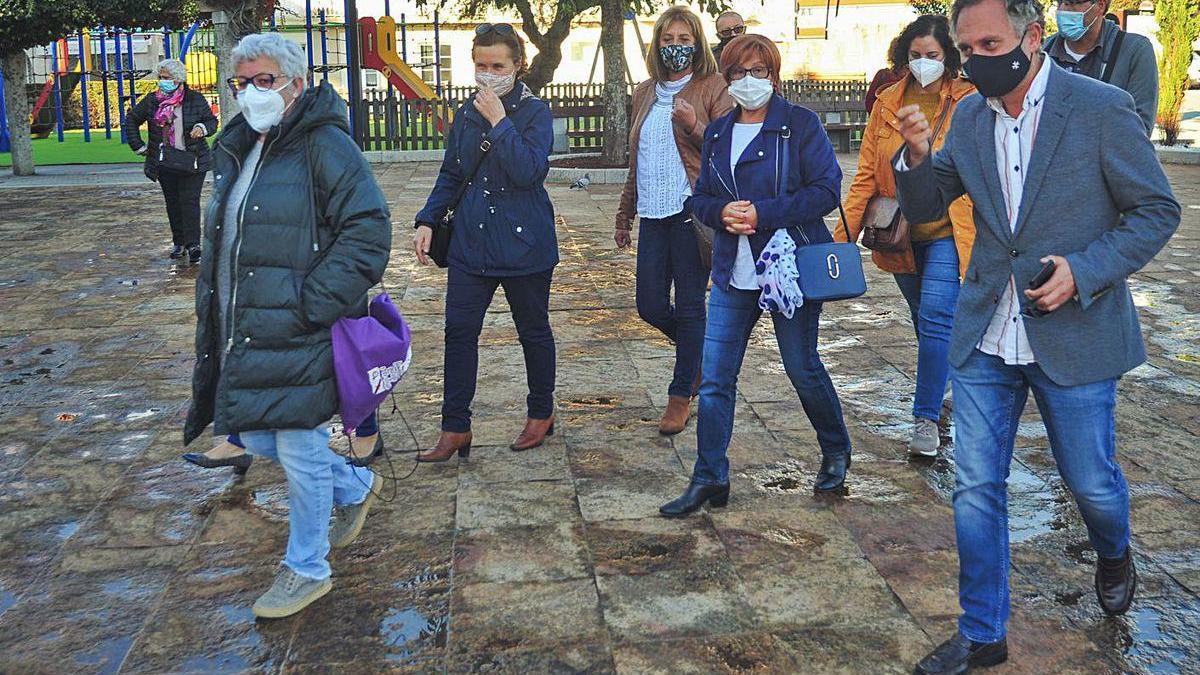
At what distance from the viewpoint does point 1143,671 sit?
3480mm

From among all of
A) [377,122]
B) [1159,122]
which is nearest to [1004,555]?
[377,122]

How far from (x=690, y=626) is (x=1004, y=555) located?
3.13 feet

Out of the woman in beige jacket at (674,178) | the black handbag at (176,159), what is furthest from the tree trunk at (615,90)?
the woman in beige jacket at (674,178)

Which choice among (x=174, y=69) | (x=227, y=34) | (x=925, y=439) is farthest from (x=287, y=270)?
(x=227, y=34)

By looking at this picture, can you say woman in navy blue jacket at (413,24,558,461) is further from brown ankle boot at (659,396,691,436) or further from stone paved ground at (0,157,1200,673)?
brown ankle boot at (659,396,691,436)

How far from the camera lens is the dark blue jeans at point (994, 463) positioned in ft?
11.2

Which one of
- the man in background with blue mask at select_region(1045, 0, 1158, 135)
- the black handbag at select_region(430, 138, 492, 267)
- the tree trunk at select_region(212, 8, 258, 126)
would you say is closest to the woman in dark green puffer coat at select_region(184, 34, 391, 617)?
the black handbag at select_region(430, 138, 492, 267)

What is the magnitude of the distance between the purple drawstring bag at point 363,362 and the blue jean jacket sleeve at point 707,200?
125 cm

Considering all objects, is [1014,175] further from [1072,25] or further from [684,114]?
[1072,25]

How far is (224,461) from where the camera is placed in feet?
17.1

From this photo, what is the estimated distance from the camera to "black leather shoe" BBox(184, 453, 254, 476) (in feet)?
17.1

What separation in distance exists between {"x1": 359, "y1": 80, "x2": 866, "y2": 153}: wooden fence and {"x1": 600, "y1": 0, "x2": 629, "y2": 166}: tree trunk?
261 centimetres

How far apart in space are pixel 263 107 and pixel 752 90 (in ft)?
5.81

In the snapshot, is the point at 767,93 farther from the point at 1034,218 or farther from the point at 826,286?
the point at 1034,218
